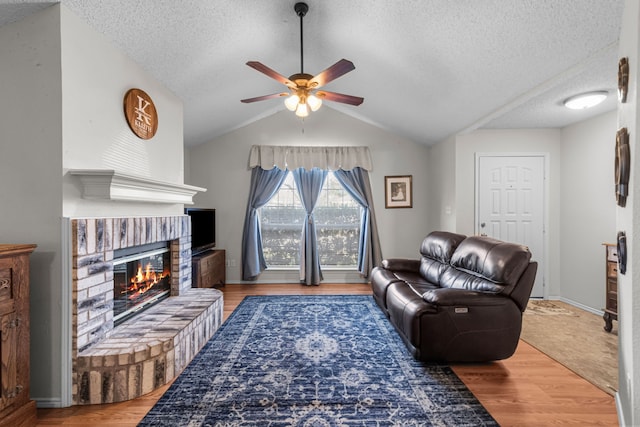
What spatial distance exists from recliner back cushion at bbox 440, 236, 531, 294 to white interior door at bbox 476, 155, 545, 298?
1.35 m

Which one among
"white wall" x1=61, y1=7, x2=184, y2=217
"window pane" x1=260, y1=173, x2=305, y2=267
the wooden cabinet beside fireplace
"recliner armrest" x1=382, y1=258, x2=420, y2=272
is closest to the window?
"window pane" x1=260, y1=173, x2=305, y2=267

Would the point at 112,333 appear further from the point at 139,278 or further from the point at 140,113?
the point at 140,113

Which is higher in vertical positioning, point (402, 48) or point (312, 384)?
point (402, 48)

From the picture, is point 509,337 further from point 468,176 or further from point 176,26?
point 176,26

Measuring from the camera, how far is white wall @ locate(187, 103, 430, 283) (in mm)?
5219

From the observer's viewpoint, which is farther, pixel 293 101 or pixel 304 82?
A: pixel 293 101

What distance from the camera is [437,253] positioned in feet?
12.0

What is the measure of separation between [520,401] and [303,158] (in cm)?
406

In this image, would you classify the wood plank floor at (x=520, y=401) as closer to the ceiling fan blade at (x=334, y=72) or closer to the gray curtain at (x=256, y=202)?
the ceiling fan blade at (x=334, y=72)

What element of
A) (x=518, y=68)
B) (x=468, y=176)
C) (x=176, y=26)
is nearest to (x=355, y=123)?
(x=468, y=176)

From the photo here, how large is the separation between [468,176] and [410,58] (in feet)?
6.54

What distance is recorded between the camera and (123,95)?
2.49 meters

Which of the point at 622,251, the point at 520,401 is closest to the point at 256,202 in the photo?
the point at 520,401

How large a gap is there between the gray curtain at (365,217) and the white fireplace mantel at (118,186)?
2.99 metres
